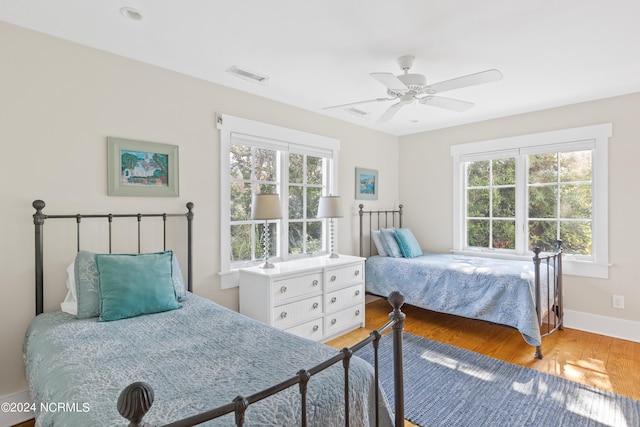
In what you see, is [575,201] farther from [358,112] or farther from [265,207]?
[265,207]

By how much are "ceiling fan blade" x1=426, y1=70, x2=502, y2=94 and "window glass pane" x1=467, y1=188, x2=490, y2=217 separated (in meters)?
2.37

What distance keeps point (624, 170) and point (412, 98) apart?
2.38 metres

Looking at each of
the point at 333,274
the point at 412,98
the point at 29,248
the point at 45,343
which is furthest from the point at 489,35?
the point at 29,248

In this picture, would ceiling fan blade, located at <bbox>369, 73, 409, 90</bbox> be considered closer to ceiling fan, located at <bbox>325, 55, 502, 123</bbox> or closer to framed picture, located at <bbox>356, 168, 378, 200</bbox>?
ceiling fan, located at <bbox>325, 55, 502, 123</bbox>

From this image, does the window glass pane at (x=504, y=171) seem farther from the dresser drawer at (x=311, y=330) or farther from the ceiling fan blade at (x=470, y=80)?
the dresser drawer at (x=311, y=330)

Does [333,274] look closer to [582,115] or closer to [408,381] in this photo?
[408,381]

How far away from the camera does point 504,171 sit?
419cm

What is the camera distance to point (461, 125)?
4.49 meters

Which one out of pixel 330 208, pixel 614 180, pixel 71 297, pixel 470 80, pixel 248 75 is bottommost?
pixel 71 297

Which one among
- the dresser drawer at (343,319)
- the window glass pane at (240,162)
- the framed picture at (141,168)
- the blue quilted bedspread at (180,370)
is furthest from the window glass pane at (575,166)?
the framed picture at (141,168)

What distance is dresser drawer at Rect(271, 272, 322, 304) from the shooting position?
280cm

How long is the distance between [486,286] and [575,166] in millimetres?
Result: 1738

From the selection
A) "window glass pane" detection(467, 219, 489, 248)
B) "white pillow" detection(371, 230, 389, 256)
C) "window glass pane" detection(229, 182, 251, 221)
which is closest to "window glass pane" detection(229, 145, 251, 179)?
"window glass pane" detection(229, 182, 251, 221)

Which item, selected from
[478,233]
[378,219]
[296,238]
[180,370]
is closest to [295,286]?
[296,238]
